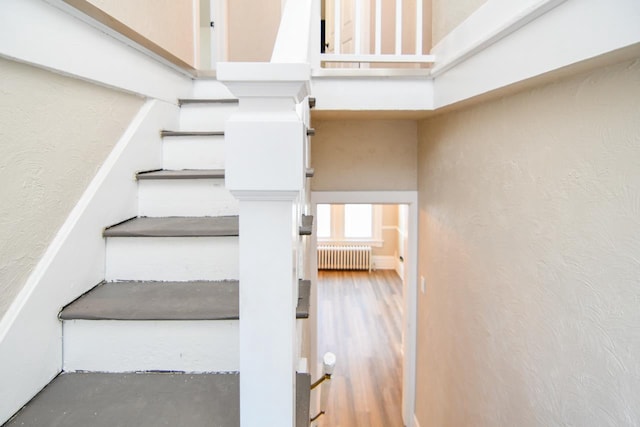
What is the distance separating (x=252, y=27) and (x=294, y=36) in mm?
3591

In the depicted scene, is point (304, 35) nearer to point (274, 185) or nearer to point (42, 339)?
point (274, 185)

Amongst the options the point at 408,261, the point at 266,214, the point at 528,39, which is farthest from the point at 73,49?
the point at 408,261

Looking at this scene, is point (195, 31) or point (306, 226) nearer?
point (306, 226)

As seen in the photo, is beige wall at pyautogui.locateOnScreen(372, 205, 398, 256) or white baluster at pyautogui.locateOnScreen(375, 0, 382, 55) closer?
white baluster at pyautogui.locateOnScreen(375, 0, 382, 55)

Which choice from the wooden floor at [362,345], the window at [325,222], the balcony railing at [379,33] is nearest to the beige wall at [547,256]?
the balcony railing at [379,33]

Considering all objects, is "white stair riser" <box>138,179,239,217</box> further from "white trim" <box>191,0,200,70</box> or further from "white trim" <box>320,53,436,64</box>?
"white trim" <box>191,0,200,70</box>

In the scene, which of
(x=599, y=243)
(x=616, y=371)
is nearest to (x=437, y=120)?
(x=599, y=243)

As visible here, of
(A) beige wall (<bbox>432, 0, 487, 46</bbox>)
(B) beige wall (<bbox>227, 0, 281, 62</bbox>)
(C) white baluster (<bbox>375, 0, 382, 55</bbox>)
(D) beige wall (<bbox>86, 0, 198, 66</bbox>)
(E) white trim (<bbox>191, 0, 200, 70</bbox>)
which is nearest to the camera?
(D) beige wall (<bbox>86, 0, 198, 66</bbox>)

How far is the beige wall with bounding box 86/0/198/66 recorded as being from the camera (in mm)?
1553

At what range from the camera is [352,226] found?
8.13 meters

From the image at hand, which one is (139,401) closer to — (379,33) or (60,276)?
(60,276)

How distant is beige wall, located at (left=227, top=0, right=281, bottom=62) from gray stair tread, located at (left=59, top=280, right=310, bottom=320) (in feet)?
11.0

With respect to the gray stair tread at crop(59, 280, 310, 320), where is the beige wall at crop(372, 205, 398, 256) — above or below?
below

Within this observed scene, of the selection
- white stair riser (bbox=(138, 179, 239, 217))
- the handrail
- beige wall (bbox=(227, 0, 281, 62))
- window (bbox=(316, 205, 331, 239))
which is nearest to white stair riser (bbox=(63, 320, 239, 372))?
white stair riser (bbox=(138, 179, 239, 217))
